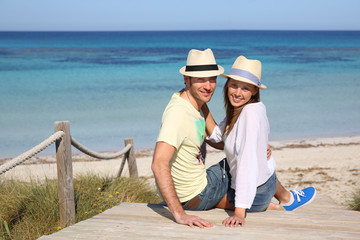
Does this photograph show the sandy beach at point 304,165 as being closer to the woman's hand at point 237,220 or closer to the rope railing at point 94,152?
the rope railing at point 94,152

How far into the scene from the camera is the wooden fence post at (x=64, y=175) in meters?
4.10


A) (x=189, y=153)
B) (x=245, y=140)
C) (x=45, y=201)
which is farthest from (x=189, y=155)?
(x=45, y=201)

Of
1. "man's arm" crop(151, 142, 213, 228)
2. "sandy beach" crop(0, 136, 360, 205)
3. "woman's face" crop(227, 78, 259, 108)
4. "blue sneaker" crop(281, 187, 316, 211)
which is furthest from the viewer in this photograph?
"sandy beach" crop(0, 136, 360, 205)

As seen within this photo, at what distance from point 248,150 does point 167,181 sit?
0.65m

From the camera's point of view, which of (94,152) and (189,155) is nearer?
(189,155)

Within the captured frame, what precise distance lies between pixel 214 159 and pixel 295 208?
5.40 metres

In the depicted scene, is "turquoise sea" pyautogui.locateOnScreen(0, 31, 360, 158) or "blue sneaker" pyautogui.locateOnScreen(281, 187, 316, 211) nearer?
"blue sneaker" pyautogui.locateOnScreen(281, 187, 316, 211)

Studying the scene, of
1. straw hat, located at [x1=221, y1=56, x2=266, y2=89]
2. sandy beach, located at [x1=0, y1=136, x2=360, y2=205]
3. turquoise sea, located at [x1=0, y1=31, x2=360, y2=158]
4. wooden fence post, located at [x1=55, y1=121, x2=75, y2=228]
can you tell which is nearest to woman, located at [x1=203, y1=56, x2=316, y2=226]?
straw hat, located at [x1=221, y1=56, x2=266, y2=89]

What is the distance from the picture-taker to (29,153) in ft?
11.7

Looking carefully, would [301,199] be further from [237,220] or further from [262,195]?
[237,220]

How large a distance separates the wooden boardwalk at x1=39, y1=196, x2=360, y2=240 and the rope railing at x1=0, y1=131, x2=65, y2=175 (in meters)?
0.64

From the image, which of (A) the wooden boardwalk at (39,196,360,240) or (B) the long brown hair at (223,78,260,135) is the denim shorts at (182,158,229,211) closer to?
(A) the wooden boardwalk at (39,196,360,240)

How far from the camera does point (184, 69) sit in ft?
11.8

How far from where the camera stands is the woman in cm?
328
